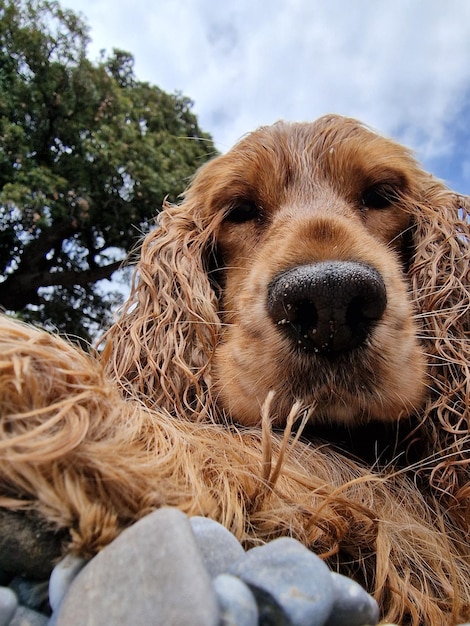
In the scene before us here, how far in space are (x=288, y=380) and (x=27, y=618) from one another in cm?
101

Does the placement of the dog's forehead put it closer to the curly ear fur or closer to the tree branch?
the curly ear fur

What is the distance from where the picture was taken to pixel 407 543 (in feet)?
4.52

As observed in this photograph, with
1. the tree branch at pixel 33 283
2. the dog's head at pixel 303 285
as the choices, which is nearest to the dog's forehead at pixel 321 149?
the dog's head at pixel 303 285

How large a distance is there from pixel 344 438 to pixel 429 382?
0.38 m

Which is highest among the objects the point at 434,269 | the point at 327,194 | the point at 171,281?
the point at 327,194

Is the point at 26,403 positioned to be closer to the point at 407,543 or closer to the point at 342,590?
the point at 342,590

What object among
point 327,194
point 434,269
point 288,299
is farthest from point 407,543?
point 327,194

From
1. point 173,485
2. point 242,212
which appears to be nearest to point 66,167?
point 242,212

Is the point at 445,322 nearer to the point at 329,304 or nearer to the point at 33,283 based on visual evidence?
the point at 329,304

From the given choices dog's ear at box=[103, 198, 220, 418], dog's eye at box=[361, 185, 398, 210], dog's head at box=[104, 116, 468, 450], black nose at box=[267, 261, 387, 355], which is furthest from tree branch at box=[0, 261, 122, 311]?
black nose at box=[267, 261, 387, 355]

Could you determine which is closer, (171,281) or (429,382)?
(429,382)

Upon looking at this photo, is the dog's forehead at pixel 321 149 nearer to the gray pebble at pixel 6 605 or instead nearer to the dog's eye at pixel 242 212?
the dog's eye at pixel 242 212

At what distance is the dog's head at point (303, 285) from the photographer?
1.63 meters

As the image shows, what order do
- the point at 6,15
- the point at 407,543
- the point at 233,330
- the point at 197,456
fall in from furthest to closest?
the point at 6,15 < the point at 233,330 < the point at 407,543 < the point at 197,456
